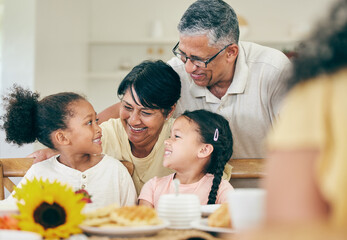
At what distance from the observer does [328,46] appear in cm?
61

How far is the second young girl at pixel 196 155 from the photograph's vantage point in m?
2.23

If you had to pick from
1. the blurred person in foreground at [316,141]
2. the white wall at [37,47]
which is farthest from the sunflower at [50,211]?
the white wall at [37,47]

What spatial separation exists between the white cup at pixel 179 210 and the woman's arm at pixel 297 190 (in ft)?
2.51

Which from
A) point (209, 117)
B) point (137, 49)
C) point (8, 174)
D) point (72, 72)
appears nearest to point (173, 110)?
point (209, 117)

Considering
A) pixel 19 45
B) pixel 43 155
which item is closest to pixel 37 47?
pixel 19 45

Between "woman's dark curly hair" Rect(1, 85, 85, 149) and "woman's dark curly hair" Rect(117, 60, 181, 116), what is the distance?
12.1 inches

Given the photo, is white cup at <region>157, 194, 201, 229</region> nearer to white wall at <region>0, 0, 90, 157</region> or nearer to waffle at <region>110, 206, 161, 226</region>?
waffle at <region>110, 206, 161, 226</region>

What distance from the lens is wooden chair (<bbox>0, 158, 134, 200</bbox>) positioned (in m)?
2.22

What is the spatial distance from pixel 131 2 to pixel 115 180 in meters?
4.42

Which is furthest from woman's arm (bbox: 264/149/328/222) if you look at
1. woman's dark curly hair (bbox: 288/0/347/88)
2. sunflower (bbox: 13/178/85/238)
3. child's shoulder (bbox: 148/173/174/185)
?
child's shoulder (bbox: 148/173/174/185)

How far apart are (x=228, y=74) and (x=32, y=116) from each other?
1.06 meters

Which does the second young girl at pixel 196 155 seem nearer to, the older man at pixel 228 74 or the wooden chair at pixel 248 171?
the wooden chair at pixel 248 171

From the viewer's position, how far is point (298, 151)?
59 cm

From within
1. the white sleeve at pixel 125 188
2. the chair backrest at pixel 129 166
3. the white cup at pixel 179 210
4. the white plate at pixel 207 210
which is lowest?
the white sleeve at pixel 125 188
